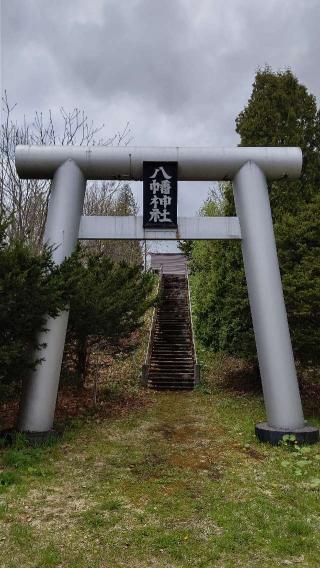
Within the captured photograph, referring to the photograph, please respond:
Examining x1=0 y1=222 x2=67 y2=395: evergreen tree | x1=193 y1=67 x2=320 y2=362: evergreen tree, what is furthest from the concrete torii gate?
x1=193 y1=67 x2=320 y2=362: evergreen tree

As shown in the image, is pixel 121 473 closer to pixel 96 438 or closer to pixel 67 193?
pixel 96 438

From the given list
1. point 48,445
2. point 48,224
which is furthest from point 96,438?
point 48,224

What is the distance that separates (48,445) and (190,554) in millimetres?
4268

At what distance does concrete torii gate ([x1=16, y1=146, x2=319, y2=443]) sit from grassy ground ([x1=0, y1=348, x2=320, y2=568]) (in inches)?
31.1

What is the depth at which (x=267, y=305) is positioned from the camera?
29.2 feet

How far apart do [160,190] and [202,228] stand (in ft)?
3.72

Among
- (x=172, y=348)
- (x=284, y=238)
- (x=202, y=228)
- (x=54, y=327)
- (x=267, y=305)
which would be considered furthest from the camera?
(x=172, y=348)

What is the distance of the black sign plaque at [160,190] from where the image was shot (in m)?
9.42

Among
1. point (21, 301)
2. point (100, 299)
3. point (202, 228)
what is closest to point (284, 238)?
point (202, 228)

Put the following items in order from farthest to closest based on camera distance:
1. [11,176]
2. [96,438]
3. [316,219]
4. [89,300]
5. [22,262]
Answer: [11,176], [316,219], [89,300], [96,438], [22,262]

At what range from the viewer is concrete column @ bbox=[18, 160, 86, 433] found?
8.45 metres

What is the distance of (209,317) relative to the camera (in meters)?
18.5

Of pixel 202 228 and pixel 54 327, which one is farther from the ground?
pixel 202 228

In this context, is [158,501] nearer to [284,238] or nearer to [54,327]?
[54,327]
